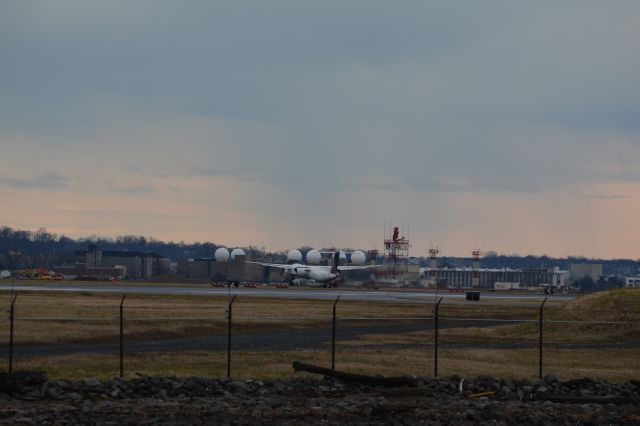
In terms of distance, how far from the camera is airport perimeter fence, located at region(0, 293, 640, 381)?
31.2 m

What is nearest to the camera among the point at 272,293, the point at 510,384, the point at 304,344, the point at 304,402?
the point at 304,402

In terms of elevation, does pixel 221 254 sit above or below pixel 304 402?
above

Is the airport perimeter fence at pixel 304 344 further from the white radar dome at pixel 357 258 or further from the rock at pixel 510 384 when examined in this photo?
the white radar dome at pixel 357 258

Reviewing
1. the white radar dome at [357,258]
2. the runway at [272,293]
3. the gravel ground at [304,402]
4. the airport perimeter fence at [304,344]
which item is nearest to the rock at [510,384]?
the gravel ground at [304,402]

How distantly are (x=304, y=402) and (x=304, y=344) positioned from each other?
18115 mm

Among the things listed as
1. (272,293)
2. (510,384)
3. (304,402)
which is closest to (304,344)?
(510,384)

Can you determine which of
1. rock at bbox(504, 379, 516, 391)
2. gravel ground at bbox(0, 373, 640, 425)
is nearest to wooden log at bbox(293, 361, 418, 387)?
gravel ground at bbox(0, 373, 640, 425)

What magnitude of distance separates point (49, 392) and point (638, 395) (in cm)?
1478

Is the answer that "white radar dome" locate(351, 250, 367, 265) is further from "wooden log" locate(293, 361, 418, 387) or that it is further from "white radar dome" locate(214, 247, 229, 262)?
"wooden log" locate(293, 361, 418, 387)

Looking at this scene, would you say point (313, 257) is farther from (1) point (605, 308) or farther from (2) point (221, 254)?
(1) point (605, 308)

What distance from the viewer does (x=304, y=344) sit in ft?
132

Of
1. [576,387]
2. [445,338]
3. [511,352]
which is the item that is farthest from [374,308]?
[576,387]

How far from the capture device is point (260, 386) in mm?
24500

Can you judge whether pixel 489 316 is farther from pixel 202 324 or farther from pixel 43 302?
pixel 43 302
